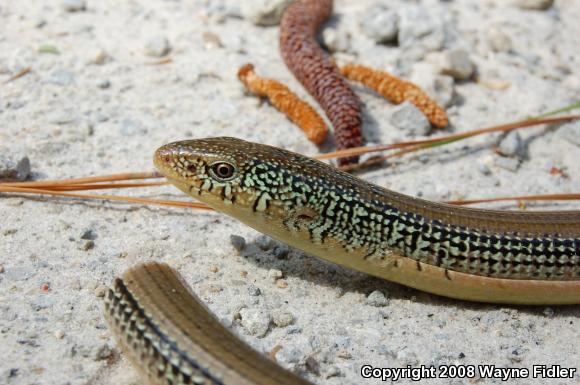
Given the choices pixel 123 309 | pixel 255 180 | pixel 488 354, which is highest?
pixel 255 180

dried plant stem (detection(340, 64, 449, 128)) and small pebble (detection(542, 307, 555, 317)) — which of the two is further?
dried plant stem (detection(340, 64, 449, 128))

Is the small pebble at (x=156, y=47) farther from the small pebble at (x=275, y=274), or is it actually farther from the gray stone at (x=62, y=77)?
→ the small pebble at (x=275, y=274)

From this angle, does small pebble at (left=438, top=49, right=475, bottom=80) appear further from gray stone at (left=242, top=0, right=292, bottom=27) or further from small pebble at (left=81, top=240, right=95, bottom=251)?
small pebble at (left=81, top=240, right=95, bottom=251)

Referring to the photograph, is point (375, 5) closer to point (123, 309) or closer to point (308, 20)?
point (308, 20)

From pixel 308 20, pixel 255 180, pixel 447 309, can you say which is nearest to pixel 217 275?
pixel 255 180

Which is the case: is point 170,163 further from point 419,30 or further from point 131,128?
point 419,30

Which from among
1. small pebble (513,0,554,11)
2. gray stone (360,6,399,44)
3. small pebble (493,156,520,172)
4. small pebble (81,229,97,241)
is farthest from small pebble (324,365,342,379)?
small pebble (513,0,554,11)
